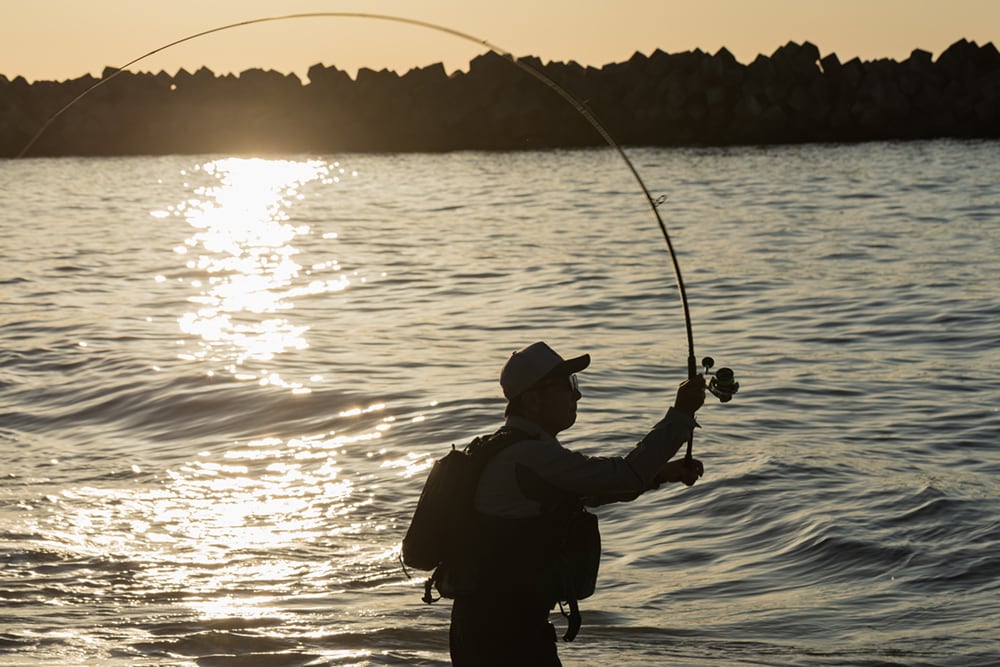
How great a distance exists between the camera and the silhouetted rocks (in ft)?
248

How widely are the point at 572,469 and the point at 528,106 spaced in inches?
3049

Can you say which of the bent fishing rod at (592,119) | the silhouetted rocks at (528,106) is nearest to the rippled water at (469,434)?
the bent fishing rod at (592,119)

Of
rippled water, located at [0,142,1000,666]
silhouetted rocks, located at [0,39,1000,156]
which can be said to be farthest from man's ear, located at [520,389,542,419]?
silhouetted rocks, located at [0,39,1000,156]

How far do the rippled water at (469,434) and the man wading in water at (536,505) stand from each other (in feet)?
8.02

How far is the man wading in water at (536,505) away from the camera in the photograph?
169 inches

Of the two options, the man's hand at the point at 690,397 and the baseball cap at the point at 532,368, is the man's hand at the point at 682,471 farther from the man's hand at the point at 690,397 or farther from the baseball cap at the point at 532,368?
the baseball cap at the point at 532,368

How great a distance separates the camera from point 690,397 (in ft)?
14.4

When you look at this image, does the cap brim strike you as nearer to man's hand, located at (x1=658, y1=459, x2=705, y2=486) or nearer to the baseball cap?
the baseball cap

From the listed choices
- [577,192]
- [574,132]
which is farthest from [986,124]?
[577,192]

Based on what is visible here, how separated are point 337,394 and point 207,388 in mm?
1540

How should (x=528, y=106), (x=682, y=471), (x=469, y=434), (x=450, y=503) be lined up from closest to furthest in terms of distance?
(x=450, y=503)
(x=682, y=471)
(x=469, y=434)
(x=528, y=106)

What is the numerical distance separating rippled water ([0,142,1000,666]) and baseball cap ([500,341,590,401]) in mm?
2829

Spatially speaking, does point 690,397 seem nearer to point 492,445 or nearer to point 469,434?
point 492,445

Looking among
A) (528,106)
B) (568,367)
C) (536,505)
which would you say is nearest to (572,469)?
(536,505)
